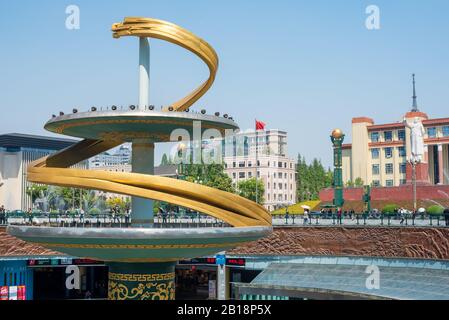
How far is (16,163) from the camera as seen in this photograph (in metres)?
90.8

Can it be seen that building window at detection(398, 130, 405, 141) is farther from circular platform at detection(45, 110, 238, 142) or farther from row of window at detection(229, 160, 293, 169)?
circular platform at detection(45, 110, 238, 142)

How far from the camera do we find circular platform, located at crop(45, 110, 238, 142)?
54.4ft

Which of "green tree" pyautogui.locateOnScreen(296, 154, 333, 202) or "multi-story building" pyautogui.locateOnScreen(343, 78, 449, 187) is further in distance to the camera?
"green tree" pyautogui.locateOnScreen(296, 154, 333, 202)

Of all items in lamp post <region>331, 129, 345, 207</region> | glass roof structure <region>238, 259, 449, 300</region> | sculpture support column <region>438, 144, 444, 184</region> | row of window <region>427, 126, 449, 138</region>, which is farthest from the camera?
sculpture support column <region>438, 144, 444, 184</region>

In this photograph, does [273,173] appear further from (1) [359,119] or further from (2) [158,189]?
(2) [158,189]

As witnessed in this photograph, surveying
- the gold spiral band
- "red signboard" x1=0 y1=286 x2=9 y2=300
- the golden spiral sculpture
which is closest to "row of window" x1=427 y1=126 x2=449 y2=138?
"red signboard" x1=0 y1=286 x2=9 y2=300

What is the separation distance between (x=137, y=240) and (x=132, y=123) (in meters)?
3.58

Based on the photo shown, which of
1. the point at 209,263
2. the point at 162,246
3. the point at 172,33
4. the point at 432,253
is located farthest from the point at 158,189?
the point at 209,263

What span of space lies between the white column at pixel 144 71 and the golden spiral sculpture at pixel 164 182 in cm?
79

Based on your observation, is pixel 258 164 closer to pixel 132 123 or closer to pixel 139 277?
pixel 139 277

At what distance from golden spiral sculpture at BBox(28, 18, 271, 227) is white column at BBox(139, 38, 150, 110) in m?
0.79

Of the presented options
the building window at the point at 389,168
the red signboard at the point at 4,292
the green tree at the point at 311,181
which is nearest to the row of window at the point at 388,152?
the building window at the point at 389,168

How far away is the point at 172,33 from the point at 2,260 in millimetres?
26077

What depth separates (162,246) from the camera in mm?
15773
